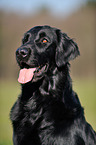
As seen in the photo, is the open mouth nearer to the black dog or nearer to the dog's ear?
the black dog

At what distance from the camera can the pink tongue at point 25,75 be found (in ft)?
10.6

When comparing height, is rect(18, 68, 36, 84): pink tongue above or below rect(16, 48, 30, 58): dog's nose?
below

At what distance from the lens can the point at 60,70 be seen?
351 cm

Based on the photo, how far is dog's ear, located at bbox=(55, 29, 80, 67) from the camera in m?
3.47

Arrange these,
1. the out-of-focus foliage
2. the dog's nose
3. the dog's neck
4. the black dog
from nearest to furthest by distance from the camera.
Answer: the black dog < the dog's nose < the dog's neck < the out-of-focus foliage

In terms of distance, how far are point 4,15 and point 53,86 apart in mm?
22971

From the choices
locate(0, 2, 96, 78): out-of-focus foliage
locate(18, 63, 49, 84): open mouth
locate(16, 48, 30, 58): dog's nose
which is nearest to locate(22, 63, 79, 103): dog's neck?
locate(18, 63, 49, 84): open mouth

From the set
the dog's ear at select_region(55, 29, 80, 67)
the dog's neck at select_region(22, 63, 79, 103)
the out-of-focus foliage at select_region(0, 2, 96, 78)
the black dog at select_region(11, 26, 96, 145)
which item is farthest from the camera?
the out-of-focus foliage at select_region(0, 2, 96, 78)

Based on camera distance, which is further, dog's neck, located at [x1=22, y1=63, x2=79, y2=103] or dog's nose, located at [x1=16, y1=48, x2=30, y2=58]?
dog's neck, located at [x1=22, y1=63, x2=79, y2=103]

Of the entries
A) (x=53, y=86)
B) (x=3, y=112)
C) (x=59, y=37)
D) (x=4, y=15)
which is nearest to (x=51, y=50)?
(x=59, y=37)

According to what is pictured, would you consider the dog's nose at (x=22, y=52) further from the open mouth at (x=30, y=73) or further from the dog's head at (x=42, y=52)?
the open mouth at (x=30, y=73)

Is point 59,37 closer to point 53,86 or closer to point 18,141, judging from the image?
point 53,86

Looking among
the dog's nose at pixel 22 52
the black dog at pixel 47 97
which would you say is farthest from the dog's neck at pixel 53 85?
the dog's nose at pixel 22 52

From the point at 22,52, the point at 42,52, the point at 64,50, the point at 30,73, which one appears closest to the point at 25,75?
the point at 30,73
